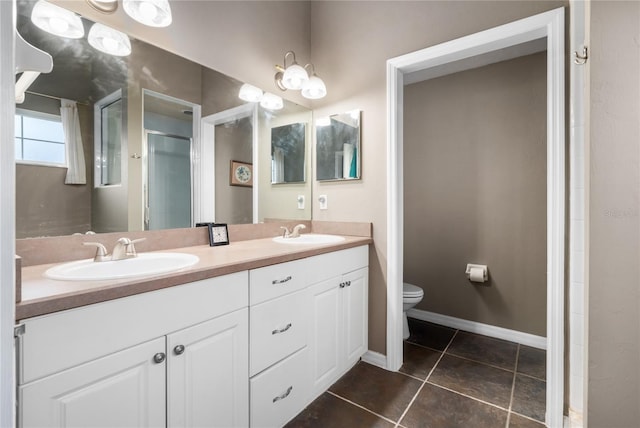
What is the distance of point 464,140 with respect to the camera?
2.50m

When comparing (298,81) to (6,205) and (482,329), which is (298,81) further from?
(482,329)

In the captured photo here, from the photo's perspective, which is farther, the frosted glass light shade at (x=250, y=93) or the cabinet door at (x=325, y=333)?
the frosted glass light shade at (x=250, y=93)

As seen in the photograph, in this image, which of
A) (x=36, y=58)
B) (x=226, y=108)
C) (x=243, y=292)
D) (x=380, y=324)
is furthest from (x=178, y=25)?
(x=380, y=324)

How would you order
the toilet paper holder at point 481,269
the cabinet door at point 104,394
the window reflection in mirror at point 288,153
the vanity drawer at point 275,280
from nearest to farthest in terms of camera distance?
the cabinet door at point 104,394
the vanity drawer at point 275,280
the window reflection in mirror at point 288,153
the toilet paper holder at point 481,269

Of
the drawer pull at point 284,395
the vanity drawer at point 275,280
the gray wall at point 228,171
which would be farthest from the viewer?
the gray wall at point 228,171

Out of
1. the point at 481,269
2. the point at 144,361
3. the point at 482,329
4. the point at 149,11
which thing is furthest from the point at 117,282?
the point at 482,329

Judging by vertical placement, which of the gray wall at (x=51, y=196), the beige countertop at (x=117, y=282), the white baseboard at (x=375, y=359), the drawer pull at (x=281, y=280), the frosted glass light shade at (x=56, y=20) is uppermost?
the frosted glass light shade at (x=56, y=20)

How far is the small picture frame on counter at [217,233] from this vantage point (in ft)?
5.21

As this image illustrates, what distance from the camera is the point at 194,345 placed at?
3.25ft

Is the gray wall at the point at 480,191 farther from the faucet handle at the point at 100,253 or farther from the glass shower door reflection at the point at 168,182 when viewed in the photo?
the faucet handle at the point at 100,253

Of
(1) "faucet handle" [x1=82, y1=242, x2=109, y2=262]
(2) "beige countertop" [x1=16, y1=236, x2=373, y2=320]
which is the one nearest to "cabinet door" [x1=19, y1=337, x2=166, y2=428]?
(2) "beige countertop" [x1=16, y1=236, x2=373, y2=320]

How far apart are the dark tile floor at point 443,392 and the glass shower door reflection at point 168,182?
1.16m

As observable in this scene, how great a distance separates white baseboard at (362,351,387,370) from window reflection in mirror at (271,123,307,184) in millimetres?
1319

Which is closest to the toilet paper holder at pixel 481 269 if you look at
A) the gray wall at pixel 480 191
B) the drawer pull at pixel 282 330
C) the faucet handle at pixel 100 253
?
the gray wall at pixel 480 191
